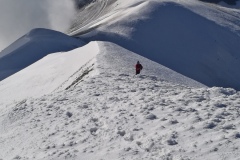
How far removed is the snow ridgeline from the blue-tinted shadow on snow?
22.6m

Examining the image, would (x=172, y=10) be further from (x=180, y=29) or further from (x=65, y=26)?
(x=65, y=26)

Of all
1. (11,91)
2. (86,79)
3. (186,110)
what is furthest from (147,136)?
(11,91)

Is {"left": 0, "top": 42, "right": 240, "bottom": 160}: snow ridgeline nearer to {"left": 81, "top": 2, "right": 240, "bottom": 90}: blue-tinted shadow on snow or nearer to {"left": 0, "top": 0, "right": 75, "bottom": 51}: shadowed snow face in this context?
{"left": 81, "top": 2, "right": 240, "bottom": 90}: blue-tinted shadow on snow

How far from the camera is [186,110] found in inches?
534

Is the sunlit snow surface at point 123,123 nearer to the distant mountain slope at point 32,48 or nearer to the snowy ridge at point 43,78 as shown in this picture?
the snowy ridge at point 43,78

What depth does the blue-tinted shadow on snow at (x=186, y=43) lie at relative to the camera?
40500mm

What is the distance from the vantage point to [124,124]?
42.5ft

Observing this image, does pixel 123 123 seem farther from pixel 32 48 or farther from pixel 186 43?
pixel 186 43

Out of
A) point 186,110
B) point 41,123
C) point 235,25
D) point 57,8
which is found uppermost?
point 57,8

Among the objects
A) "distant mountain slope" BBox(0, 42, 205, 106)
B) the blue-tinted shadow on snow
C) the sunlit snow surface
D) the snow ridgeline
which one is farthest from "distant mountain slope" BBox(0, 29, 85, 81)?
the snow ridgeline

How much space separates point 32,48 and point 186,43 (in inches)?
649

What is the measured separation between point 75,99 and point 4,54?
28.4 metres

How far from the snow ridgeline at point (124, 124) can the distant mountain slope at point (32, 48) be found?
22839 mm

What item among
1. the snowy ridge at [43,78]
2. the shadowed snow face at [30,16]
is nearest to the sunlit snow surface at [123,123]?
the snowy ridge at [43,78]
